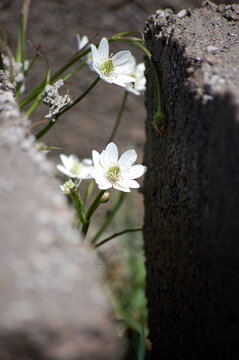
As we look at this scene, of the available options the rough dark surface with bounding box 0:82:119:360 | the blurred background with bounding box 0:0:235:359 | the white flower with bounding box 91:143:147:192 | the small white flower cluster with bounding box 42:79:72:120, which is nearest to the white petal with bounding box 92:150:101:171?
the white flower with bounding box 91:143:147:192

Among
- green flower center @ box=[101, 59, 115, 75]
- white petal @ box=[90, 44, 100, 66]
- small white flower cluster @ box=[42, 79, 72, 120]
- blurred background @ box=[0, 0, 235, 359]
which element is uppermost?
white petal @ box=[90, 44, 100, 66]

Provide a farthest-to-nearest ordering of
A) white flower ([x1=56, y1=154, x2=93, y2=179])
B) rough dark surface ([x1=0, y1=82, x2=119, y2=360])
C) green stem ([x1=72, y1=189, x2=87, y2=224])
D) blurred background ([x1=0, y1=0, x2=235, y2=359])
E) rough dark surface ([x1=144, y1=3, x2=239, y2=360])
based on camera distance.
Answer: blurred background ([x1=0, y1=0, x2=235, y2=359]), white flower ([x1=56, y1=154, x2=93, y2=179]), green stem ([x1=72, y1=189, x2=87, y2=224]), rough dark surface ([x1=144, y1=3, x2=239, y2=360]), rough dark surface ([x1=0, y1=82, x2=119, y2=360])

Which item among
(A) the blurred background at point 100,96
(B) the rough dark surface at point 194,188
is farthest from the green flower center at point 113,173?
(A) the blurred background at point 100,96

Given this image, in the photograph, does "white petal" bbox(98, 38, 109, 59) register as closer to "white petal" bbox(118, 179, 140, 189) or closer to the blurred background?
"white petal" bbox(118, 179, 140, 189)

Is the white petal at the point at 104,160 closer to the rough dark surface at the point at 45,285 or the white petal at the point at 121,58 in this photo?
the white petal at the point at 121,58

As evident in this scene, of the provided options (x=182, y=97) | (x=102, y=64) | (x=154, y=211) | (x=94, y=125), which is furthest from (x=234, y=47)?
(x=94, y=125)

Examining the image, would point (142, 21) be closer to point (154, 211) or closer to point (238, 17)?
point (238, 17)
